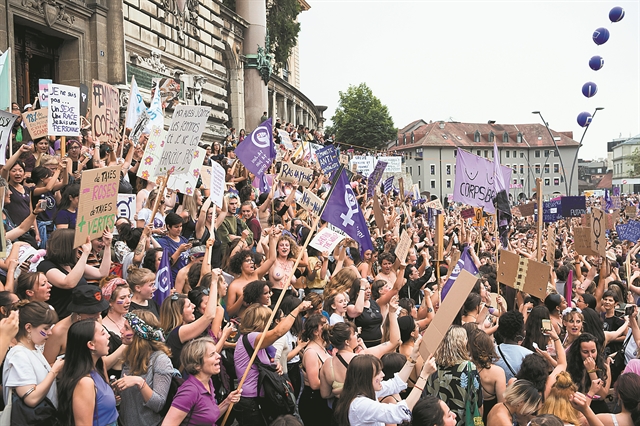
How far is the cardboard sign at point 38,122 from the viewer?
32.3ft

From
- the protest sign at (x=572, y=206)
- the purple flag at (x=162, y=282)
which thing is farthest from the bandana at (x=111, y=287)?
the protest sign at (x=572, y=206)

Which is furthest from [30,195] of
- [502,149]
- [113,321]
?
[502,149]

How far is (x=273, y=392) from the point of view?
5.40 meters

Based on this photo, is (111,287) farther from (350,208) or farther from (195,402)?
(350,208)

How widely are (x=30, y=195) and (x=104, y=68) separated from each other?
11555mm

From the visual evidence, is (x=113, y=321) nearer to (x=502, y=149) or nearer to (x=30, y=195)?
(x=30, y=195)

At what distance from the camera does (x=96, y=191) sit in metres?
6.45

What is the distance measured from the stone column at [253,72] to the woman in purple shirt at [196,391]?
27.5 metres

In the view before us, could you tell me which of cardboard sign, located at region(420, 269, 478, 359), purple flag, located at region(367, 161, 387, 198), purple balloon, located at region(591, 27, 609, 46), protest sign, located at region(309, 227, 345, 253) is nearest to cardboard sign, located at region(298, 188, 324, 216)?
protest sign, located at region(309, 227, 345, 253)

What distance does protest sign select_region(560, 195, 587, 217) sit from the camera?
2008 centimetres

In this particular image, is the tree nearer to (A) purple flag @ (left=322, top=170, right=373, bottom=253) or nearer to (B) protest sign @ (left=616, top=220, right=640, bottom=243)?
(B) protest sign @ (left=616, top=220, right=640, bottom=243)

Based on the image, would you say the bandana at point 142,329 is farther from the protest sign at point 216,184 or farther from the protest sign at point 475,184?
→ the protest sign at point 475,184

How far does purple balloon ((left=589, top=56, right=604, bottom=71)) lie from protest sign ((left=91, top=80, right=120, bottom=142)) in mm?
19595

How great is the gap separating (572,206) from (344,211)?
14308 millimetres
